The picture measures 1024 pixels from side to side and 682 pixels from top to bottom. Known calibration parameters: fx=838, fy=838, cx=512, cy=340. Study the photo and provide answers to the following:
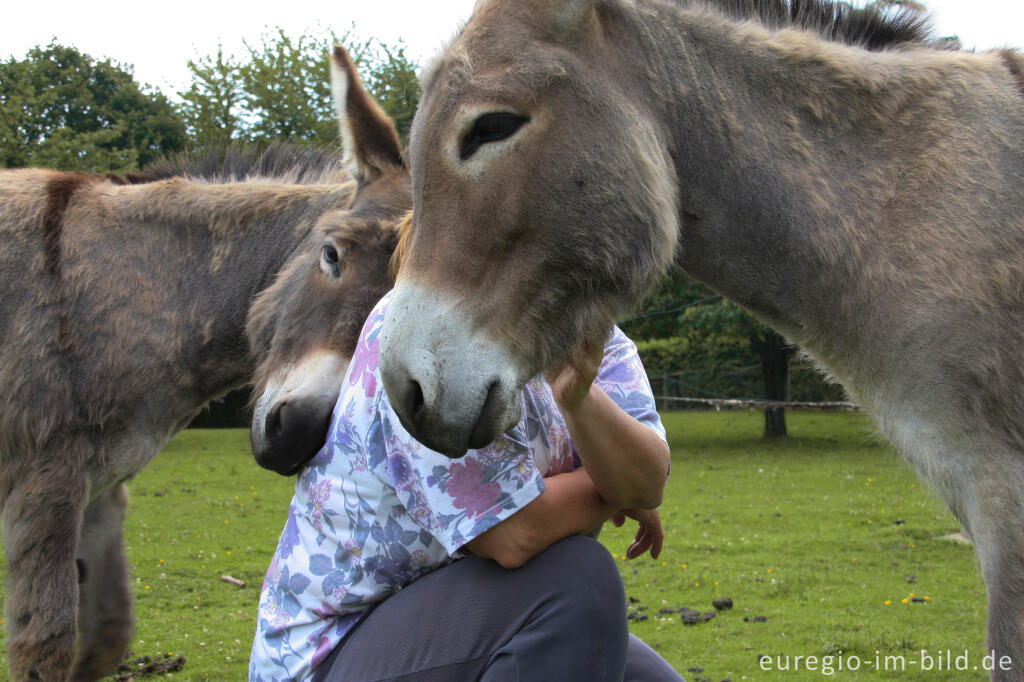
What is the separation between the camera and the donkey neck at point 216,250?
14.2 ft

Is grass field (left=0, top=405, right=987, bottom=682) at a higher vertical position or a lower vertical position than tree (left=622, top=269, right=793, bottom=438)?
higher

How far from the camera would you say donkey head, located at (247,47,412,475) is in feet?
9.52

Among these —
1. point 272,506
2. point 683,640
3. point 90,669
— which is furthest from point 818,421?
point 90,669

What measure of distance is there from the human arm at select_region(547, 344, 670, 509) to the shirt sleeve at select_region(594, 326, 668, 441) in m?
0.15

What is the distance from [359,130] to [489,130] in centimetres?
217

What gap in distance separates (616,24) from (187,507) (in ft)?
32.1


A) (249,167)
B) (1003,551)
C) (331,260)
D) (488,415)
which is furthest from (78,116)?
(1003,551)

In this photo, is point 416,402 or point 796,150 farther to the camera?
point 796,150

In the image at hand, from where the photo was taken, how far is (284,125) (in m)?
21.2

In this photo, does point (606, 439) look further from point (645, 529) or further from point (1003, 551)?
point (1003, 551)

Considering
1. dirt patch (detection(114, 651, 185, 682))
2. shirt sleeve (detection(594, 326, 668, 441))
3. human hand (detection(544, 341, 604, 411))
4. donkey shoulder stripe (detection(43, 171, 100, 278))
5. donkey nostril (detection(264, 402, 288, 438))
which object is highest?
donkey shoulder stripe (detection(43, 171, 100, 278))

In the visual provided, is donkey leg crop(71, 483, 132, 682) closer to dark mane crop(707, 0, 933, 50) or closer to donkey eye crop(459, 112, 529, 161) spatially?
donkey eye crop(459, 112, 529, 161)

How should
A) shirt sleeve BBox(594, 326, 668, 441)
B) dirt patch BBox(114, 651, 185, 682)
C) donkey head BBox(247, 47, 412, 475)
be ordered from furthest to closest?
dirt patch BBox(114, 651, 185, 682) < donkey head BBox(247, 47, 412, 475) < shirt sleeve BBox(594, 326, 668, 441)

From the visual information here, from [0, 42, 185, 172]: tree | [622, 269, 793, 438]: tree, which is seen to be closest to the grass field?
[622, 269, 793, 438]: tree
